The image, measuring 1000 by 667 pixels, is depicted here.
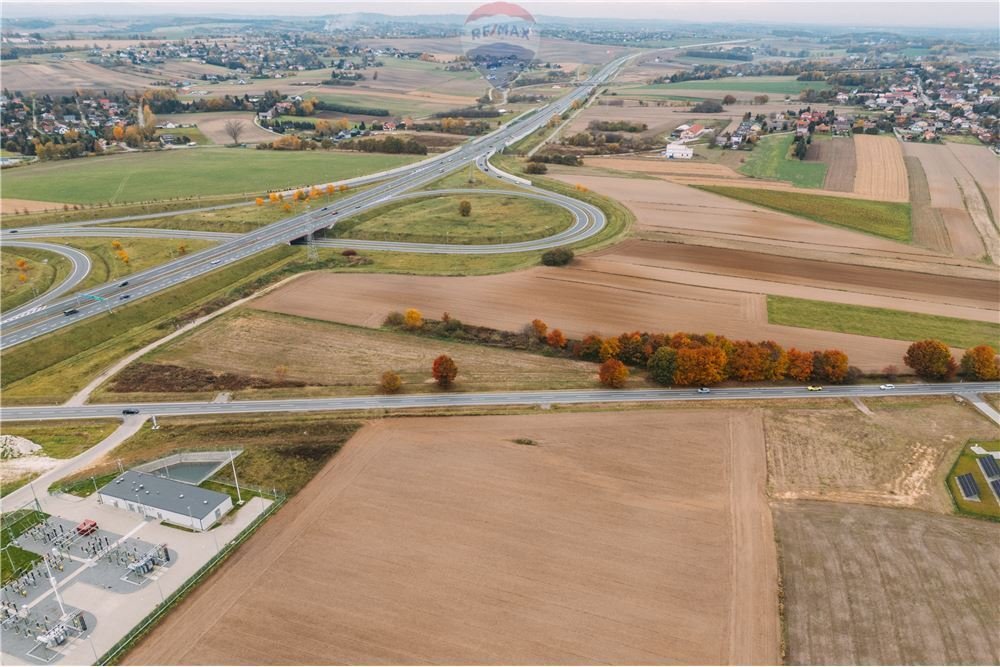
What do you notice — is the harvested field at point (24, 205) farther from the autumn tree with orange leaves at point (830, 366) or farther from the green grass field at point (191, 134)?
the autumn tree with orange leaves at point (830, 366)

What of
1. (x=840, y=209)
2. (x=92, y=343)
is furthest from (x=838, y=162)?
(x=92, y=343)

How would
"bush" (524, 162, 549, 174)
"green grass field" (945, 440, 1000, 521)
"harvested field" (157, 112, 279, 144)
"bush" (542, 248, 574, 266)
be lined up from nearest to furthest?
"green grass field" (945, 440, 1000, 521)
"bush" (542, 248, 574, 266)
"bush" (524, 162, 549, 174)
"harvested field" (157, 112, 279, 144)

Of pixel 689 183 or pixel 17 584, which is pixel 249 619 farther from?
pixel 689 183

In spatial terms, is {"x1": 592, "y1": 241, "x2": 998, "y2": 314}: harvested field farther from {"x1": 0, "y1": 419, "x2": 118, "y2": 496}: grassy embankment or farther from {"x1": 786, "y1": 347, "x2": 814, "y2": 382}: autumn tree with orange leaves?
{"x1": 0, "y1": 419, "x2": 118, "y2": 496}: grassy embankment

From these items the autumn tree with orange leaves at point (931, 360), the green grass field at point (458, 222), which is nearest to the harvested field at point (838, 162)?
the green grass field at point (458, 222)

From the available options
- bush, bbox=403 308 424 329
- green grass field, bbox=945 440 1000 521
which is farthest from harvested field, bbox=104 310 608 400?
green grass field, bbox=945 440 1000 521

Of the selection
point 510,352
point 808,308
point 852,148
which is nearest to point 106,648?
point 510,352
